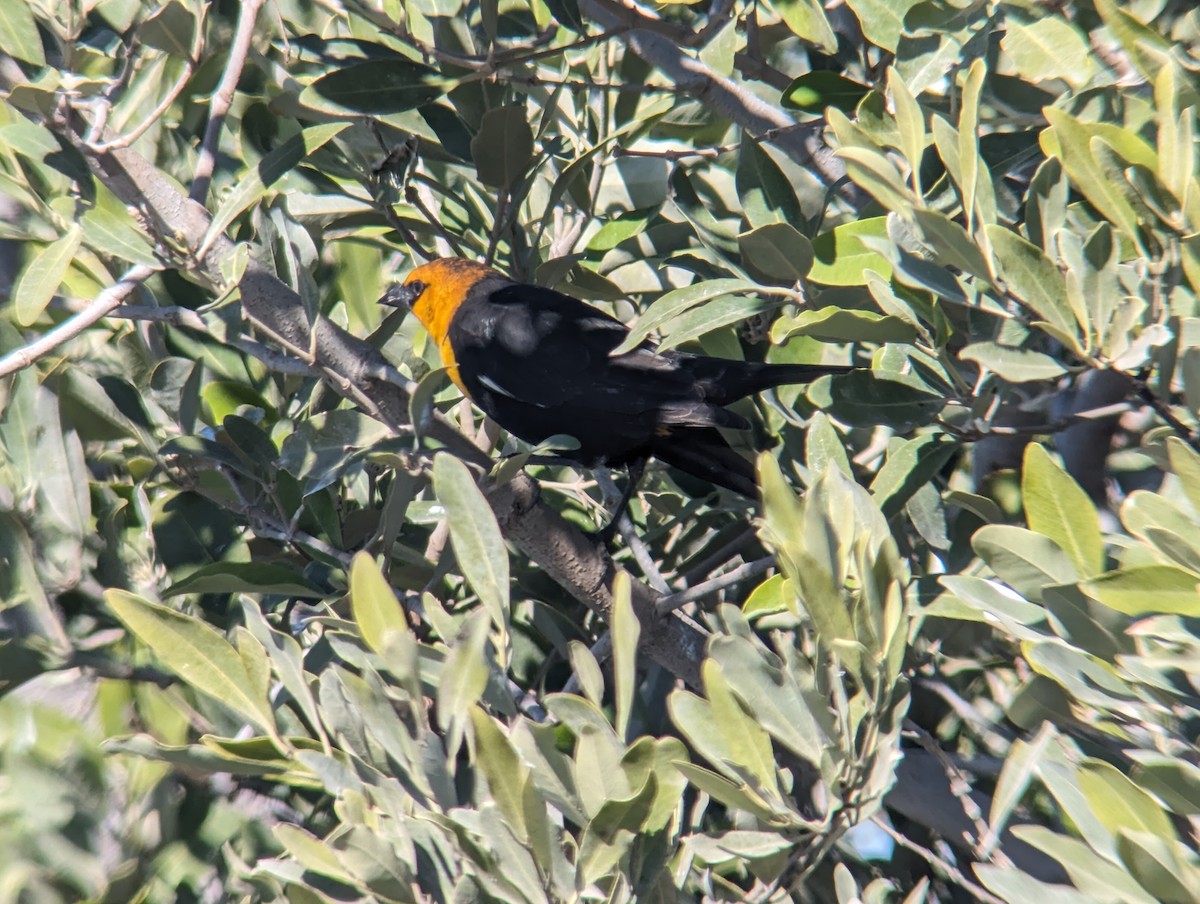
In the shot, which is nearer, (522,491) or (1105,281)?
(1105,281)

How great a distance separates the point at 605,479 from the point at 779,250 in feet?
4.88

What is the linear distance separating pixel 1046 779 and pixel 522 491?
4.76ft

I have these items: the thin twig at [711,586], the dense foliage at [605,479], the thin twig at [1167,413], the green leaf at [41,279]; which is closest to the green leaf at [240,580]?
the dense foliage at [605,479]

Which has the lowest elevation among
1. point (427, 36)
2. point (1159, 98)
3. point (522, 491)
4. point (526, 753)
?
point (522, 491)

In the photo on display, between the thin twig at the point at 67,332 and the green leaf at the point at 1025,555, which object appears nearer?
the green leaf at the point at 1025,555

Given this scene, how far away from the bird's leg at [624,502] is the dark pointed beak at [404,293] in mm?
1126

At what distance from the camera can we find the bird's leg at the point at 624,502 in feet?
11.1

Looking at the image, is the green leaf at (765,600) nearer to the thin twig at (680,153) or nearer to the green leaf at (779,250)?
the green leaf at (779,250)

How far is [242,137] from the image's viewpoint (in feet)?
10.9

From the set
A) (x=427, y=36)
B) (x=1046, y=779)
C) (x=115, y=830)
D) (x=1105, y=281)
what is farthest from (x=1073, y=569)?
(x=427, y=36)

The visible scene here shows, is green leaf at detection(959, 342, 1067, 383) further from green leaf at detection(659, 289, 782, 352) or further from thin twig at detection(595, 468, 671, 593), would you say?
thin twig at detection(595, 468, 671, 593)

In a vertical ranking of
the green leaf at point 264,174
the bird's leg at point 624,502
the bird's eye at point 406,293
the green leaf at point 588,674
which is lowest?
the bird's leg at point 624,502

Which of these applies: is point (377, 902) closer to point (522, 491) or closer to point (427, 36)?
point (522, 491)

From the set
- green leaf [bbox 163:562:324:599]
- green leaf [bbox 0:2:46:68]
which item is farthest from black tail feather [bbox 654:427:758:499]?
green leaf [bbox 0:2:46:68]
